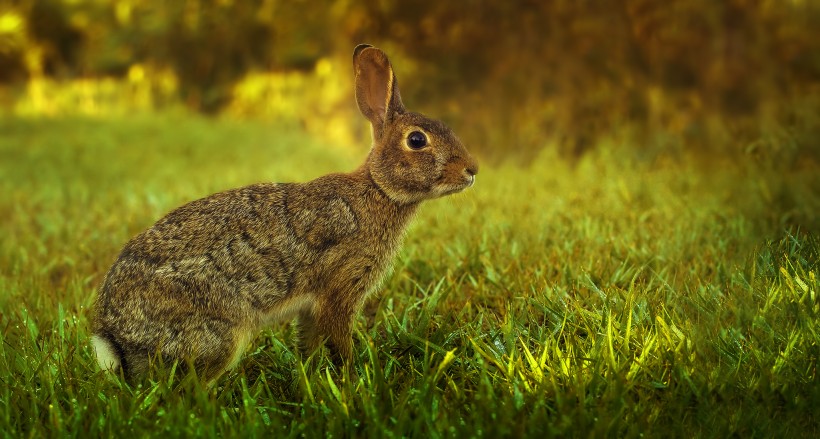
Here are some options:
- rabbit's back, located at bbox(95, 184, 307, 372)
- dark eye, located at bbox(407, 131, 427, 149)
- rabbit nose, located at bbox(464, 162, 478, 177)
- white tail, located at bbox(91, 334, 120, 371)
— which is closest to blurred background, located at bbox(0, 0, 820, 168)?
rabbit nose, located at bbox(464, 162, 478, 177)

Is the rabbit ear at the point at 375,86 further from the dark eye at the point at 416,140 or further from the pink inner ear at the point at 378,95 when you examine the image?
the dark eye at the point at 416,140

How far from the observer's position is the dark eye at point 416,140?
326cm

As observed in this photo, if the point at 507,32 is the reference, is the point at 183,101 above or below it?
below

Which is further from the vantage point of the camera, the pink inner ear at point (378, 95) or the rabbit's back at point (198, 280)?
the pink inner ear at point (378, 95)

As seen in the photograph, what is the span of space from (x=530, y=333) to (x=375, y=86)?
1.22m

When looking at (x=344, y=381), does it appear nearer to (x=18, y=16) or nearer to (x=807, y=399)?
(x=807, y=399)

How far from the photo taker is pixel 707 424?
2375 millimetres

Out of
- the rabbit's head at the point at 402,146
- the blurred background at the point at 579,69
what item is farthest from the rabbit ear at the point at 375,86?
the blurred background at the point at 579,69

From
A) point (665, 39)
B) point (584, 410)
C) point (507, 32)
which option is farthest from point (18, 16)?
point (584, 410)

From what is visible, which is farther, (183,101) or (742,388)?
(183,101)

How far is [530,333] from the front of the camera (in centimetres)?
315

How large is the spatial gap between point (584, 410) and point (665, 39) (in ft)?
17.4

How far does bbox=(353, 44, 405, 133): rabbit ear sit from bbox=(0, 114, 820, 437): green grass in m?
0.49

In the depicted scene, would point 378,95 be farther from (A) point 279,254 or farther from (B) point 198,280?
(B) point 198,280
